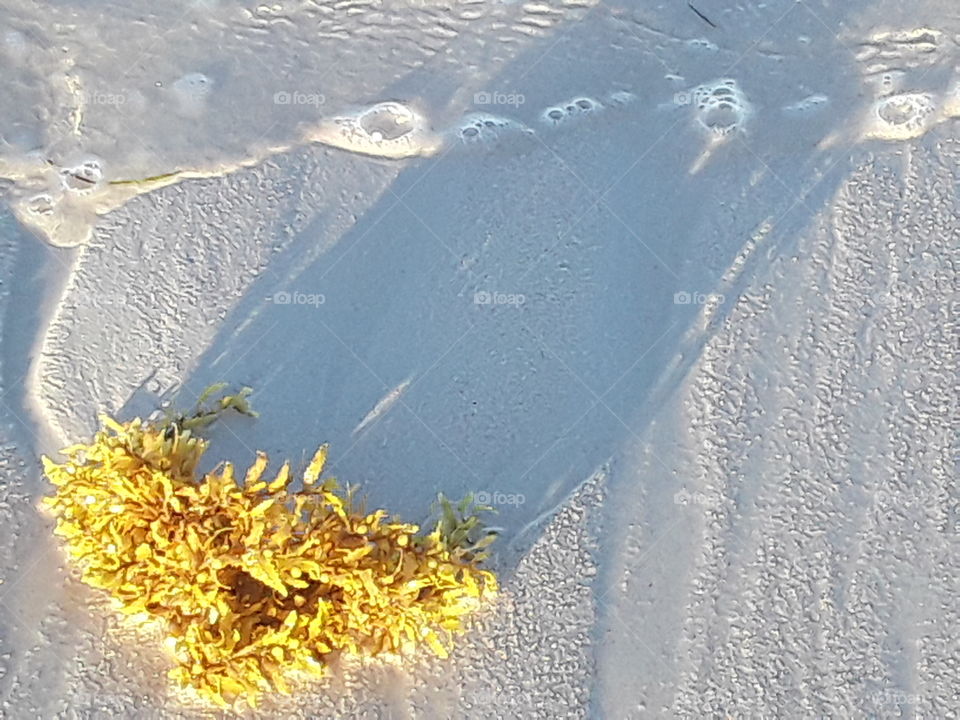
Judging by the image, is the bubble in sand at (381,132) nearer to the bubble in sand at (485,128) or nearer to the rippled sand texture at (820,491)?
the bubble in sand at (485,128)

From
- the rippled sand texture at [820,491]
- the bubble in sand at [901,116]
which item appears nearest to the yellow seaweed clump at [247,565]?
the rippled sand texture at [820,491]

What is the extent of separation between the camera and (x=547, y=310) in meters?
2.56

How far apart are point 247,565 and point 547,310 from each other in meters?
0.99

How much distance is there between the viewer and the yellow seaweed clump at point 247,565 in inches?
86.7

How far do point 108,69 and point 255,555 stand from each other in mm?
1491

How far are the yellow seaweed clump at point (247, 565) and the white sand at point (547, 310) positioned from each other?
183 mm

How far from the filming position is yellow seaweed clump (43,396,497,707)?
220cm

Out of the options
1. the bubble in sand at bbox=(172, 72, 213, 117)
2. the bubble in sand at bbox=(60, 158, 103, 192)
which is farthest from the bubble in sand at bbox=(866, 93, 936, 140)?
the bubble in sand at bbox=(60, 158, 103, 192)

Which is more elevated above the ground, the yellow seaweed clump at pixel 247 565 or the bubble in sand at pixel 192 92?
the bubble in sand at pixel 192 92

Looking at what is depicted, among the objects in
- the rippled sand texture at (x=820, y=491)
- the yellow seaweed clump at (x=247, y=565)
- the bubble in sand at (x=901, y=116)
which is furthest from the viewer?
the bubble in sand at (x=901, y=116)

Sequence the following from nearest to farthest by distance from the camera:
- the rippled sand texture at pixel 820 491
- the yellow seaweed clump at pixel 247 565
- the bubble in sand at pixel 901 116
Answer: the yellow seaweed clump at pixel 247 565 → the rippled sand texture at pixel 820 491 → the bubble in sand at pixel 901 116

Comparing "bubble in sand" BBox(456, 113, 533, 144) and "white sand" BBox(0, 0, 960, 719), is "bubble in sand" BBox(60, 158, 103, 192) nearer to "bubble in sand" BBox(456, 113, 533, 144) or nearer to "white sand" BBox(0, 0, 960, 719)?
"white sand" BBox(0, 0, 960, 719)

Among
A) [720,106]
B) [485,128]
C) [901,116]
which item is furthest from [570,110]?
[901,116]

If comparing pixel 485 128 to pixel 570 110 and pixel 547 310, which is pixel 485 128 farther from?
pixel 547 310
